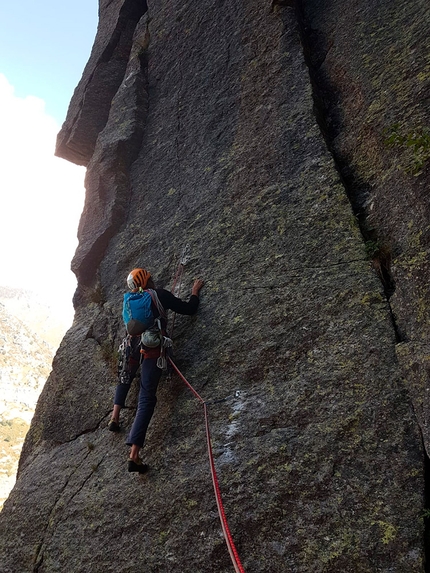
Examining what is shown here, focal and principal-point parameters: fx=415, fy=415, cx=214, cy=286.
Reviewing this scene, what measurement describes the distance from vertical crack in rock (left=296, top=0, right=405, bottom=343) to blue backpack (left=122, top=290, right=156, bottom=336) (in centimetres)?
309

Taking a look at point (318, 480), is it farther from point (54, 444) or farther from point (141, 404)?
point (54, 444)

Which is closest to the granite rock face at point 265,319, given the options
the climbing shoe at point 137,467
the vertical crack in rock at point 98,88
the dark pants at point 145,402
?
the climbing shoe at point 137,467

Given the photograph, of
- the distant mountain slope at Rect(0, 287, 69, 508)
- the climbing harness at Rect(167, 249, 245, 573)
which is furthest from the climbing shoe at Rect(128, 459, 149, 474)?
the distant mountain slope at Rect(0, 287, 69, 508)

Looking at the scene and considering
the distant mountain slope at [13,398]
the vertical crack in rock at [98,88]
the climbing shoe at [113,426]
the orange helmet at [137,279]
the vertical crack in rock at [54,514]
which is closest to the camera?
the vertical crack in rock at [54,514]

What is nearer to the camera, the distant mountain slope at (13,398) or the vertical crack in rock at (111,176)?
the vertical crack in rock at (111,176)

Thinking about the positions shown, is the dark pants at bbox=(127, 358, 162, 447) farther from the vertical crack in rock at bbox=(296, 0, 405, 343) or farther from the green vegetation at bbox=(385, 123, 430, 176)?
the green vegetation at bbox=(385, 123, 430, 176)

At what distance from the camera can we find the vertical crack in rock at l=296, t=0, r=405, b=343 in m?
5.14

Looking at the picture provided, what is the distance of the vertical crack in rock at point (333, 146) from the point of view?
5.14 meters

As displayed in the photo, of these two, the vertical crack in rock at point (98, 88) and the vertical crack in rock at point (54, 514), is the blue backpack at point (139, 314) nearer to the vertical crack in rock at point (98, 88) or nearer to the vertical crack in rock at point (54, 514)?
the vertical crack in rock at point (54, 514)

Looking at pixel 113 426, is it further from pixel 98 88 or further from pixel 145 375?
pixel 98 88

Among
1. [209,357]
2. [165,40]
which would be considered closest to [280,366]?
[209,357]

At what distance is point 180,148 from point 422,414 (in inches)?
277

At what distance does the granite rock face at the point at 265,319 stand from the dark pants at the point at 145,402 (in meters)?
0.46

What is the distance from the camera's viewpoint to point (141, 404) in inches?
212
